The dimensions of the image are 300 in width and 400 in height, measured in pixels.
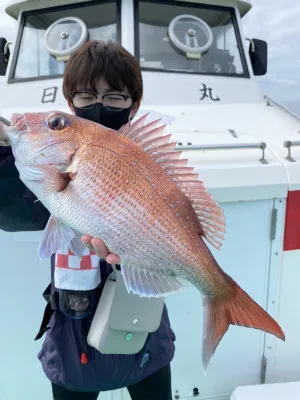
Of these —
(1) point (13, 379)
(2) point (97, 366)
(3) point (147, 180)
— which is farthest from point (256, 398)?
(3) point (147, 180)

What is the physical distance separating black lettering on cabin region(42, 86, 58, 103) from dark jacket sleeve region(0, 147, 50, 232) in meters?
2.10

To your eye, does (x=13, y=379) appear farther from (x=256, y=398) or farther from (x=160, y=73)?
(x=160, y=73)

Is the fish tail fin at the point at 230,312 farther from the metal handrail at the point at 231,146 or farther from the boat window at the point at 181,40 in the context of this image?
the boat window at the point at 181,40

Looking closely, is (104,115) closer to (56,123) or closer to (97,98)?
(97,98)

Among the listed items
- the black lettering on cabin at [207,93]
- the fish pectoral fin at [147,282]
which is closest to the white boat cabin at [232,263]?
the black lettering on cabin at [207,93]

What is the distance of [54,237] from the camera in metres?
1.24

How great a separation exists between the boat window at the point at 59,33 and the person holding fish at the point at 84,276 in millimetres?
2155

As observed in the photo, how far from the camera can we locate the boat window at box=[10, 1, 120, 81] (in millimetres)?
3629

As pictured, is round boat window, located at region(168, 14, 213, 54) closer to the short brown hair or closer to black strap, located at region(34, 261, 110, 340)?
the short brown hair

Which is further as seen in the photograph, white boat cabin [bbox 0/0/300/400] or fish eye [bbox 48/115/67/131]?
white boat cabin [bbox 0/0/300/400]

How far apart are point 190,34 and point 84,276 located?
2816mm

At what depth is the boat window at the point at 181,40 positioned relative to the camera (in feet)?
11.9

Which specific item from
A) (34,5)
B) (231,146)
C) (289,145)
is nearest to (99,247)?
(231,146)

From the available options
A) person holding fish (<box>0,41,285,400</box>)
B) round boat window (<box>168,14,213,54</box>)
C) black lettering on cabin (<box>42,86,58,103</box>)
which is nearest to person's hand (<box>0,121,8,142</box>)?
person holding fish (<box>0,41,285,400</box>)
